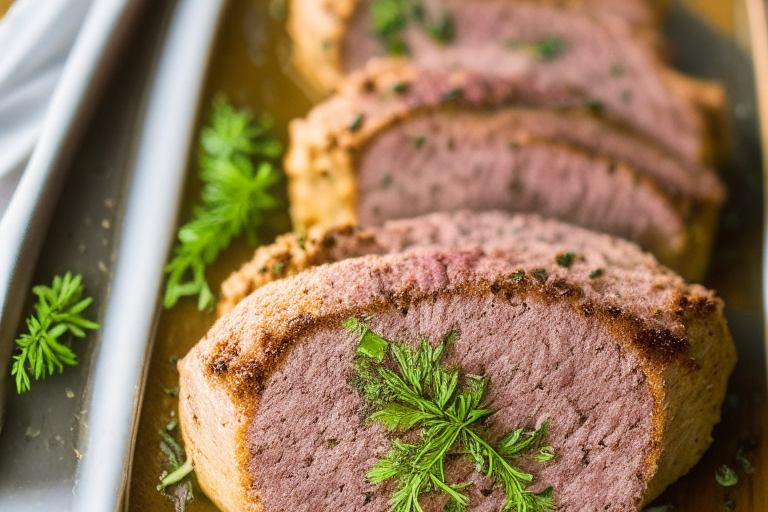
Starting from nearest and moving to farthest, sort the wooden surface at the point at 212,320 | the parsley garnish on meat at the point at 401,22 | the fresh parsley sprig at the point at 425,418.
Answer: the fresh parsley sprig at the point at 425,418 → the wooden surface at the point at 212,320 → the parsley garnish on meat at the point at 401,22

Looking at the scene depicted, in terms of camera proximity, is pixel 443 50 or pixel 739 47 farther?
pixel 739 47

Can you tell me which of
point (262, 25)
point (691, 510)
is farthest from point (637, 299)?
point (262, 25)

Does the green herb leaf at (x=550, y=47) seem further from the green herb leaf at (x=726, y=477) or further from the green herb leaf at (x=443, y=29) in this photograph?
the green herb leaf at (x=726, y=477)

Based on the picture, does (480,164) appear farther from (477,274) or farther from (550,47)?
(550,47)

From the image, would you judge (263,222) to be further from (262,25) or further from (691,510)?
(691,510)

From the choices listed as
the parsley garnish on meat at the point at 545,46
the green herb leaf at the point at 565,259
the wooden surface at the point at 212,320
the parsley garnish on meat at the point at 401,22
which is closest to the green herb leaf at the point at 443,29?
the parsley garnish on meat at the point at 401,22

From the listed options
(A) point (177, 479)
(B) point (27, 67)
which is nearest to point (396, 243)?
(A) point (177, 479)
